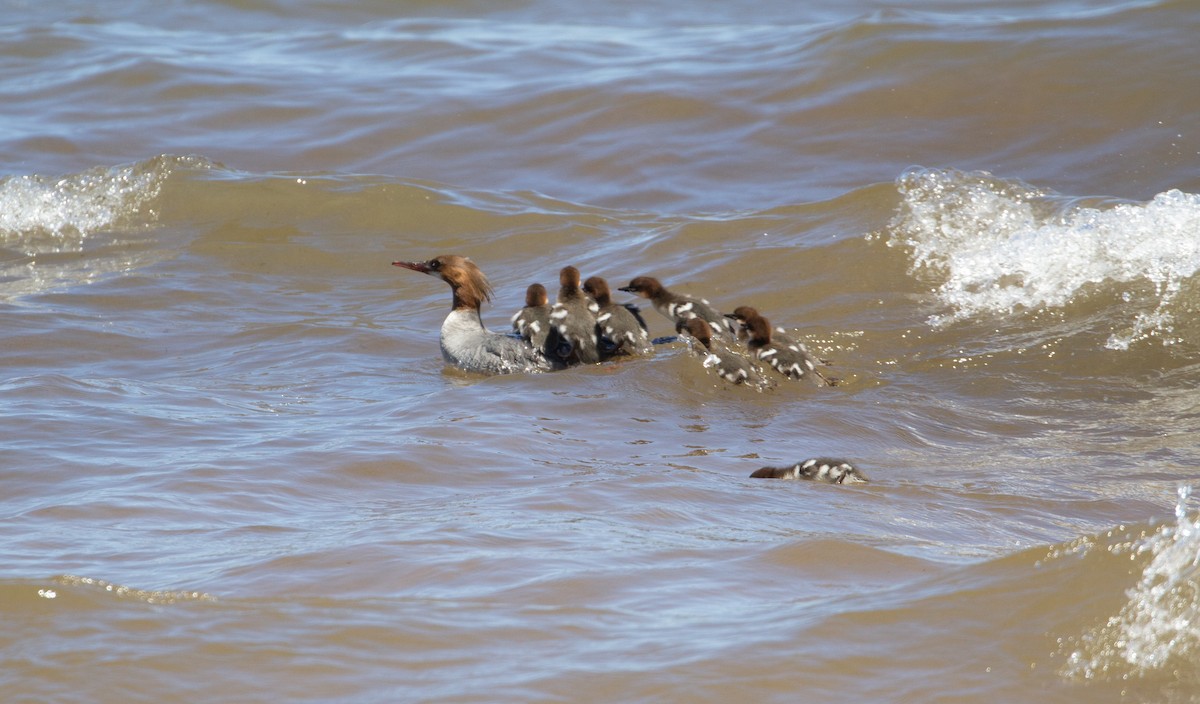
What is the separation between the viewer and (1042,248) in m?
8.33

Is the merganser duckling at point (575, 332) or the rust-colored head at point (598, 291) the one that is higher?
the rust-colored head at point (598, 291)

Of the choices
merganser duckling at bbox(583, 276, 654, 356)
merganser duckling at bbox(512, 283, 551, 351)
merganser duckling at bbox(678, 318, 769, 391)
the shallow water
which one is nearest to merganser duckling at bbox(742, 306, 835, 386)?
merganser duckling at bbox(678, 318, 769, 391)

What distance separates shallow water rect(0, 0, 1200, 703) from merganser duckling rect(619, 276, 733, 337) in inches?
15.0

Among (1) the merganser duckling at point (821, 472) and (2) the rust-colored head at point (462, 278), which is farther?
(2) the rust-colored head at point (462, 278)

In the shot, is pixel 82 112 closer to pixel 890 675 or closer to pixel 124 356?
pixel 124 356

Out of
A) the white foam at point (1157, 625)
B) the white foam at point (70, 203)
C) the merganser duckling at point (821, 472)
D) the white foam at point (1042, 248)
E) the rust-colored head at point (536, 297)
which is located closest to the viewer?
the white foam at point (1157, 625)

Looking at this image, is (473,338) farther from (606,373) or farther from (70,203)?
(70,203)

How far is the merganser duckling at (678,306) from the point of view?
7512mm

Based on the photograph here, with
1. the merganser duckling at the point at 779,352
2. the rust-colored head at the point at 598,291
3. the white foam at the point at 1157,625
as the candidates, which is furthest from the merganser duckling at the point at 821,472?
the rust-colored head at the point at 598,291

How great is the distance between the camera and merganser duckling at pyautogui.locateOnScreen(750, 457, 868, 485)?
16.9 feet

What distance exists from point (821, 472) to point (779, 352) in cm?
196

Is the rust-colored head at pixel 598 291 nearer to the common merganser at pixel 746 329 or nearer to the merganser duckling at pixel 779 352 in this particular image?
the common merganser at pixel 746 329

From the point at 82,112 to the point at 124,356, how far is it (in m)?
7.58

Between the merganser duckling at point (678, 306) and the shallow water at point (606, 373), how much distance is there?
0.38 m
